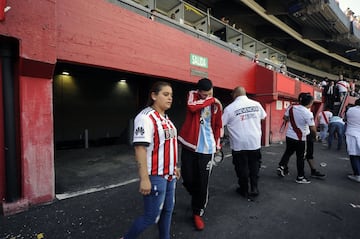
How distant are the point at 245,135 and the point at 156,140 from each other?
1978 millimetres

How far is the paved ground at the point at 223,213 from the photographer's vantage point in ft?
7.93

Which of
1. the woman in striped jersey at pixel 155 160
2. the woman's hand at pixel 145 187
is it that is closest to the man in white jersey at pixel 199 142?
the woman in striped jersey at pixel 155 160

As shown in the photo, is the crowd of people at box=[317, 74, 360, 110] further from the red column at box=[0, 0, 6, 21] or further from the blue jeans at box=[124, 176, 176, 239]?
the red column at box=[0, 0, 6, 21]

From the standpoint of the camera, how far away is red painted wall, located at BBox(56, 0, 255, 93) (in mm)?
3350

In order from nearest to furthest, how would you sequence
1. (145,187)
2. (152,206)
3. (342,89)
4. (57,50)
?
(145,187) → (152,206) → (57,50) → (342,89)

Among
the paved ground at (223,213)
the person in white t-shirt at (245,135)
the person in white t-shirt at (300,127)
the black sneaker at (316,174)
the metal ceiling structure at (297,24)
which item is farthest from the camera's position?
the metal ceiling structure at (297,24)

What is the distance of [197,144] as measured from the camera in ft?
8.22

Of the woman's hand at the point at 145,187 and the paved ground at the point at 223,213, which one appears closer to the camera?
the woman's hand at the point at 145,187

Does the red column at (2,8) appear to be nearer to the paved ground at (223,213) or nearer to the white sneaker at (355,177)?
the paved ground at (223,213)

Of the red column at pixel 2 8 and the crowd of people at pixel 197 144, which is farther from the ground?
the red column at pixel 2 8

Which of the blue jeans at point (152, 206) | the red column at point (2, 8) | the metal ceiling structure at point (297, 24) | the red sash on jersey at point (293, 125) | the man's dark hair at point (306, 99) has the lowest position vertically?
the blue jeans at point (152, 206)

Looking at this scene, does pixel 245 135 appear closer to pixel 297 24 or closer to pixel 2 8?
pixel 2 8

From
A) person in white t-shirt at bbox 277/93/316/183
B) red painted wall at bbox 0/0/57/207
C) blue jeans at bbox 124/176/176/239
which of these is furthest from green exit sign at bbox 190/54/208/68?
blue jeans at bbox 124/176/176/239

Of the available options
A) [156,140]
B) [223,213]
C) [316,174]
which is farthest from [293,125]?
[156,140]
